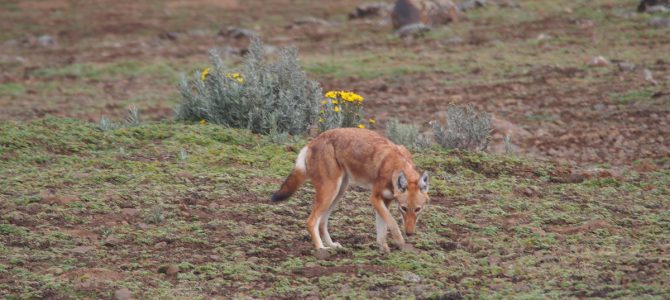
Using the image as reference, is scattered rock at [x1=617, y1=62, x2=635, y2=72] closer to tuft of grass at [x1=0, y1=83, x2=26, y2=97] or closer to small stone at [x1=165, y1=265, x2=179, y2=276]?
tuft of grass at [x1=0, y1=83, x2=26, y2=97]

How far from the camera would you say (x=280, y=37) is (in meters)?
27.6

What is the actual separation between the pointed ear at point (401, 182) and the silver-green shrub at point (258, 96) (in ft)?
16.0

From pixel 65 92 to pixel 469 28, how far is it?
9.91 metres

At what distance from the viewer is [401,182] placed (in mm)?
8562

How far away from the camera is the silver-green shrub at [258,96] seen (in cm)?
1357

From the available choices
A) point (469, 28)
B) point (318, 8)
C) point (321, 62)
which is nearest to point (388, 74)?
point (321, 62)

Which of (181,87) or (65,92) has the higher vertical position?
(181,87)

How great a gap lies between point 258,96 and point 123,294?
613cm

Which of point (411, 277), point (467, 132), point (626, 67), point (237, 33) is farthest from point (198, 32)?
point (411, 277)

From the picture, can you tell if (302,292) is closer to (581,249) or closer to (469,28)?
(581,249)

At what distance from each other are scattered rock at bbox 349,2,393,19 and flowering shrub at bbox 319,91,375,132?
1645 cm

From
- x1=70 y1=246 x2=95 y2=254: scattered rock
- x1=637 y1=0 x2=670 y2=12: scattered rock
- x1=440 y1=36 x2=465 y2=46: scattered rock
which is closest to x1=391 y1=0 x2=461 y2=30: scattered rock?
x1=440 y1=36 x2=465 y2=46: scattered rock

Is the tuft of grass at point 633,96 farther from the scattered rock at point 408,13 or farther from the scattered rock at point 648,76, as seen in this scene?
the scattered rock at point 408,13

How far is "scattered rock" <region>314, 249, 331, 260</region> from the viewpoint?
870 centimetres
